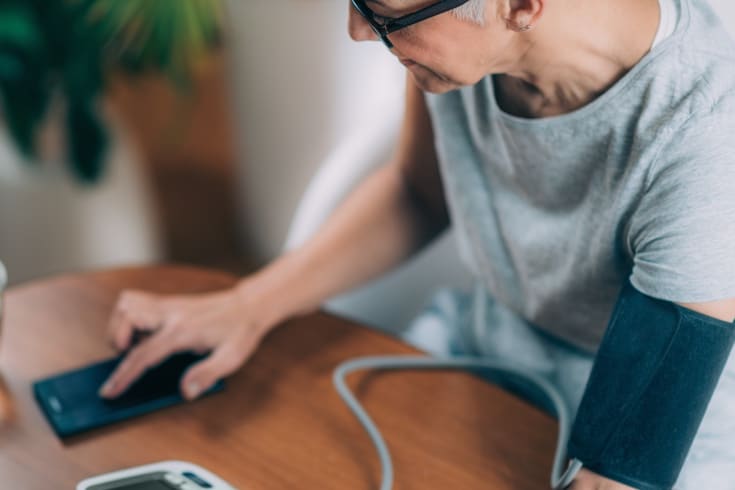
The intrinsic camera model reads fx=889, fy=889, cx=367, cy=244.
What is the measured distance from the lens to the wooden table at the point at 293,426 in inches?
28.8

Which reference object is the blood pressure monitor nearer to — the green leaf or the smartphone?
the smartphone

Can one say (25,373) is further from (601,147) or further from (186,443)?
(601,147)

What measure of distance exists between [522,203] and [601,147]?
0.40 feet

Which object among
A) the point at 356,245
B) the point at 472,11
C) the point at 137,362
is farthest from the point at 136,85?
the point at 472,11

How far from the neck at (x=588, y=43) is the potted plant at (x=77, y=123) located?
1.08 metres

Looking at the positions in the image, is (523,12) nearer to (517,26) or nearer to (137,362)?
(517,26)

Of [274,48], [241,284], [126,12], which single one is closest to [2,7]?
[126,12]

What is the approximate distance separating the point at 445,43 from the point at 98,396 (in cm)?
45

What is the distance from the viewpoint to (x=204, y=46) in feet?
6.05

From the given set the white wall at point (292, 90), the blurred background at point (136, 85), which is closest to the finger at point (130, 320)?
the blurred background at point (136, 85)

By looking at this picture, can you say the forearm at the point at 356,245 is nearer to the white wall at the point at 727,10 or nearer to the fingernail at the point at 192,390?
the fingernail at the point at 192,390

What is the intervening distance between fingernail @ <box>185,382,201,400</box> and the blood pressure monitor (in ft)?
0.36

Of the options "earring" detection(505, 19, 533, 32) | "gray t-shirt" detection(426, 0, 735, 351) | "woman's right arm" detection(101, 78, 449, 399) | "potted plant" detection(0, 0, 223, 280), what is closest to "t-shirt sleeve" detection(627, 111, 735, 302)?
"gray t-shirt" detection(426, 0, 735, 351)

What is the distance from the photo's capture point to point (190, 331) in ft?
2.89
